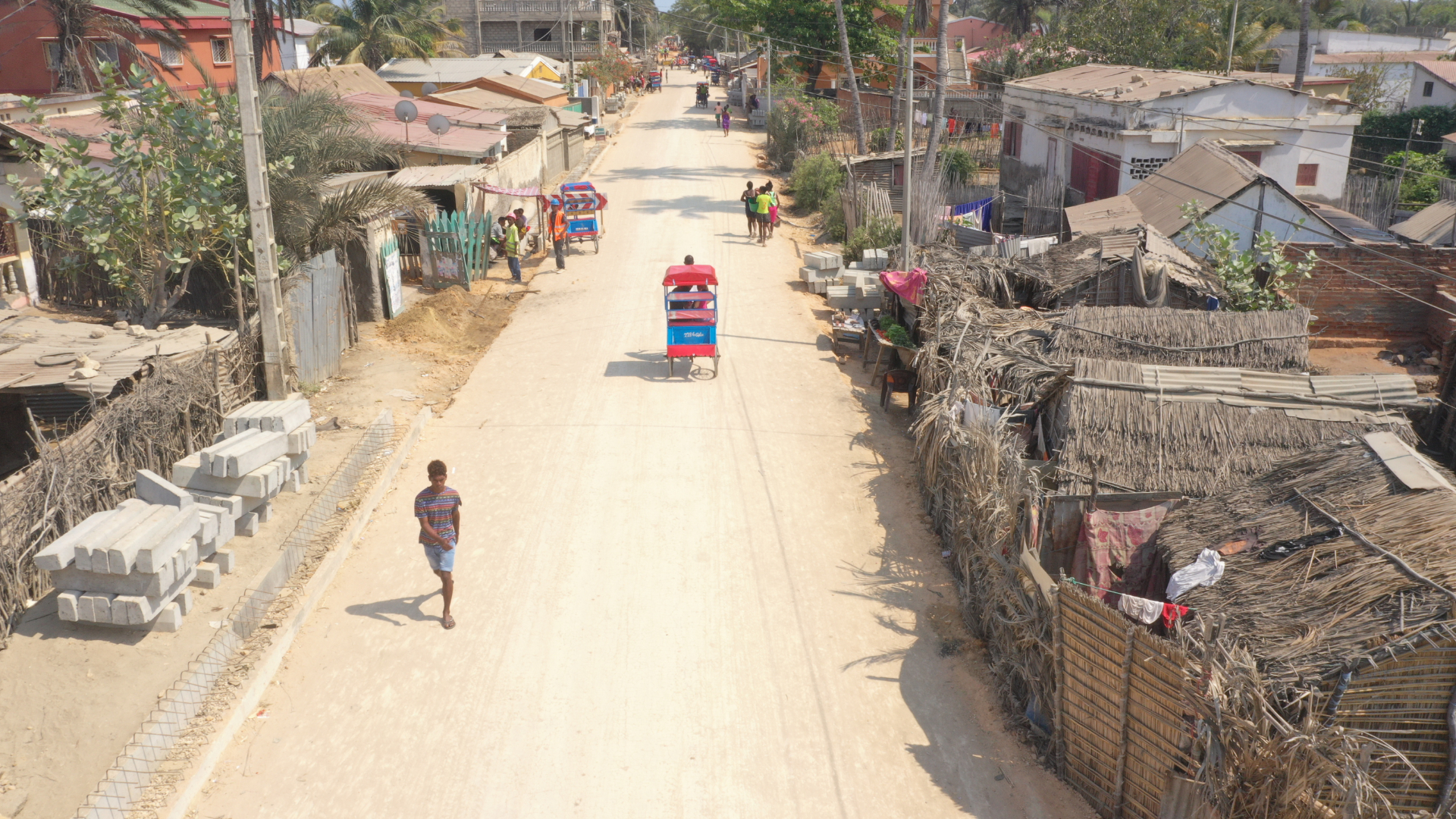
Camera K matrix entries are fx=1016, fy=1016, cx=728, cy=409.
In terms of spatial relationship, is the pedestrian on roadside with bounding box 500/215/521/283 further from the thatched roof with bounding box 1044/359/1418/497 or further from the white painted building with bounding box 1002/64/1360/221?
the thatched roof with bounding box 1044/359/1418/497

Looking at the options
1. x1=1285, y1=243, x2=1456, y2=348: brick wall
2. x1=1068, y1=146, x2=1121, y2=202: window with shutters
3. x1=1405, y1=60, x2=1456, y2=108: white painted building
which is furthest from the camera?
x1=1405, y1=60, x2=1456, y2=108: white painted building

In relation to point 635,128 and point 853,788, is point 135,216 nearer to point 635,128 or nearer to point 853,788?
point 853,788

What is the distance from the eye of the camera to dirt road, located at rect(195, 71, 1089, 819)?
6.60 metres

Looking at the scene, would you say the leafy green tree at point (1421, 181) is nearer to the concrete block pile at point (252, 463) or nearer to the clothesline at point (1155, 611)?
the clothesline at point (1155, 611)

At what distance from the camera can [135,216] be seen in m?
11.8

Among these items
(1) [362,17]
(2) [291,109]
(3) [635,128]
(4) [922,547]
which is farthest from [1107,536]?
(1) [362,17]

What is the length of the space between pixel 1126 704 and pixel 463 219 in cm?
1519

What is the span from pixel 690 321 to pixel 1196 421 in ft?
22.9

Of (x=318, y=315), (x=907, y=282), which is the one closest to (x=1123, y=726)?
(x=907, y=282)

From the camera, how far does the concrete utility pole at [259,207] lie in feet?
36.1

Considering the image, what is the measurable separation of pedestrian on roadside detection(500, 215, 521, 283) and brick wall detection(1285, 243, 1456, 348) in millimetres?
13394

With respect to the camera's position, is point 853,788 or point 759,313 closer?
point 853,788

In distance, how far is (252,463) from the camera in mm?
9266

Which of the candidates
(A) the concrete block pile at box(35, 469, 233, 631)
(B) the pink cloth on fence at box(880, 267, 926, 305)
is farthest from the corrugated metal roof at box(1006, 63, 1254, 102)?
(A) the concrete block pile at box(35, 469, 233, 631)
